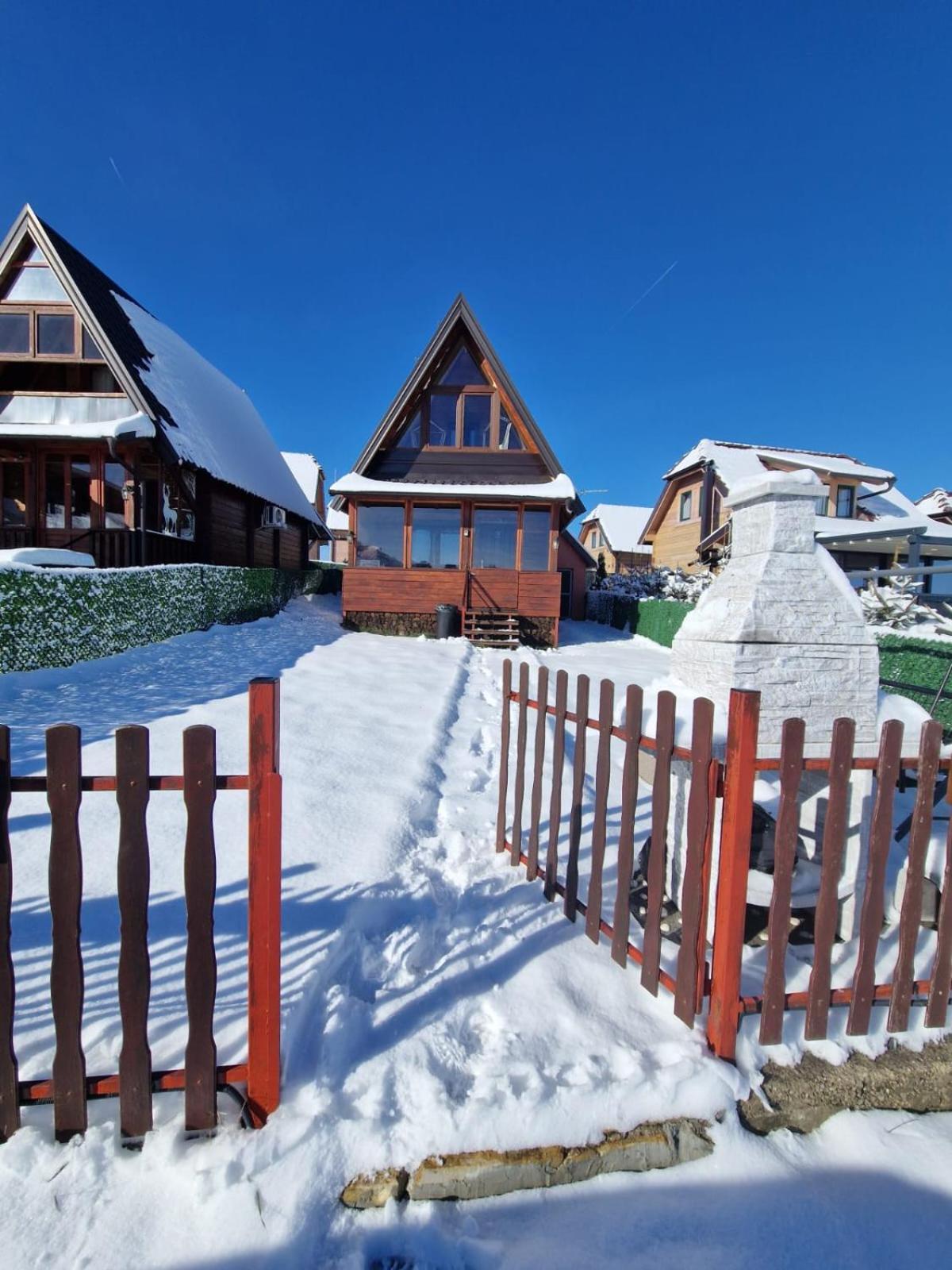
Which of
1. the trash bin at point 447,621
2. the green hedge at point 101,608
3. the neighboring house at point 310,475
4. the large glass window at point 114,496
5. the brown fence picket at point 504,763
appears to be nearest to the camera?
the brown fence picket at point 504,763

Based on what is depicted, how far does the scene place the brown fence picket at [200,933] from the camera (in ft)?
5.71

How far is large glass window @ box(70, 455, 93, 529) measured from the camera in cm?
1391

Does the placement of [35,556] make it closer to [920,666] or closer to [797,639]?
[797,639]

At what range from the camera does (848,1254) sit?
156 cm

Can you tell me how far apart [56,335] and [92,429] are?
9.54 ft

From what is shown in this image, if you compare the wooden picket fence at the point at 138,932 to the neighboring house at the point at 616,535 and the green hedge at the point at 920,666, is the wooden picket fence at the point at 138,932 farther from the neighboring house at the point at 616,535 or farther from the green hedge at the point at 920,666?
the neighboring house at the point at 616,535

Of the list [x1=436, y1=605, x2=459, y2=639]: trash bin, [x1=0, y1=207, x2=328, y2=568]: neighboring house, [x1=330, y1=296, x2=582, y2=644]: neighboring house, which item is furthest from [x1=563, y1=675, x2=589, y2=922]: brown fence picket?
[x1=0, y1=207, x2=328, y2=568]: neighboring house

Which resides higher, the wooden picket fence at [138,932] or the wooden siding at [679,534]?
the wooden siding at [679,534]

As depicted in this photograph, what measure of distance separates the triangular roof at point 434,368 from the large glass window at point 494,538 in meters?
1.53

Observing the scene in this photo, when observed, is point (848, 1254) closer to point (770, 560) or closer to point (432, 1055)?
point (432, 1055)

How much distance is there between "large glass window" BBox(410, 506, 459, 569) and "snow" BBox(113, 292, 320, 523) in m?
4.85

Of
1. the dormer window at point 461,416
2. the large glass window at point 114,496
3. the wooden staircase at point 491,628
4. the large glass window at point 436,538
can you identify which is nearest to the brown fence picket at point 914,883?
the wooden staircase at point 491,628

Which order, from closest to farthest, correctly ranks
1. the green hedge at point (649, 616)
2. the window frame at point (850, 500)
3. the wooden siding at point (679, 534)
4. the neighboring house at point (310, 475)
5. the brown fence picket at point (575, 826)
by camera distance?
the brown fence picket at point (575, 826), the green hedge at point (649, 616), the window frame at point (850, 500), the wooden siding at point (679, 534), the neighboring house at point (310, 475)

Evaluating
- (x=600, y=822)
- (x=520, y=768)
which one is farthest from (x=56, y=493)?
(x=600, y=822)
